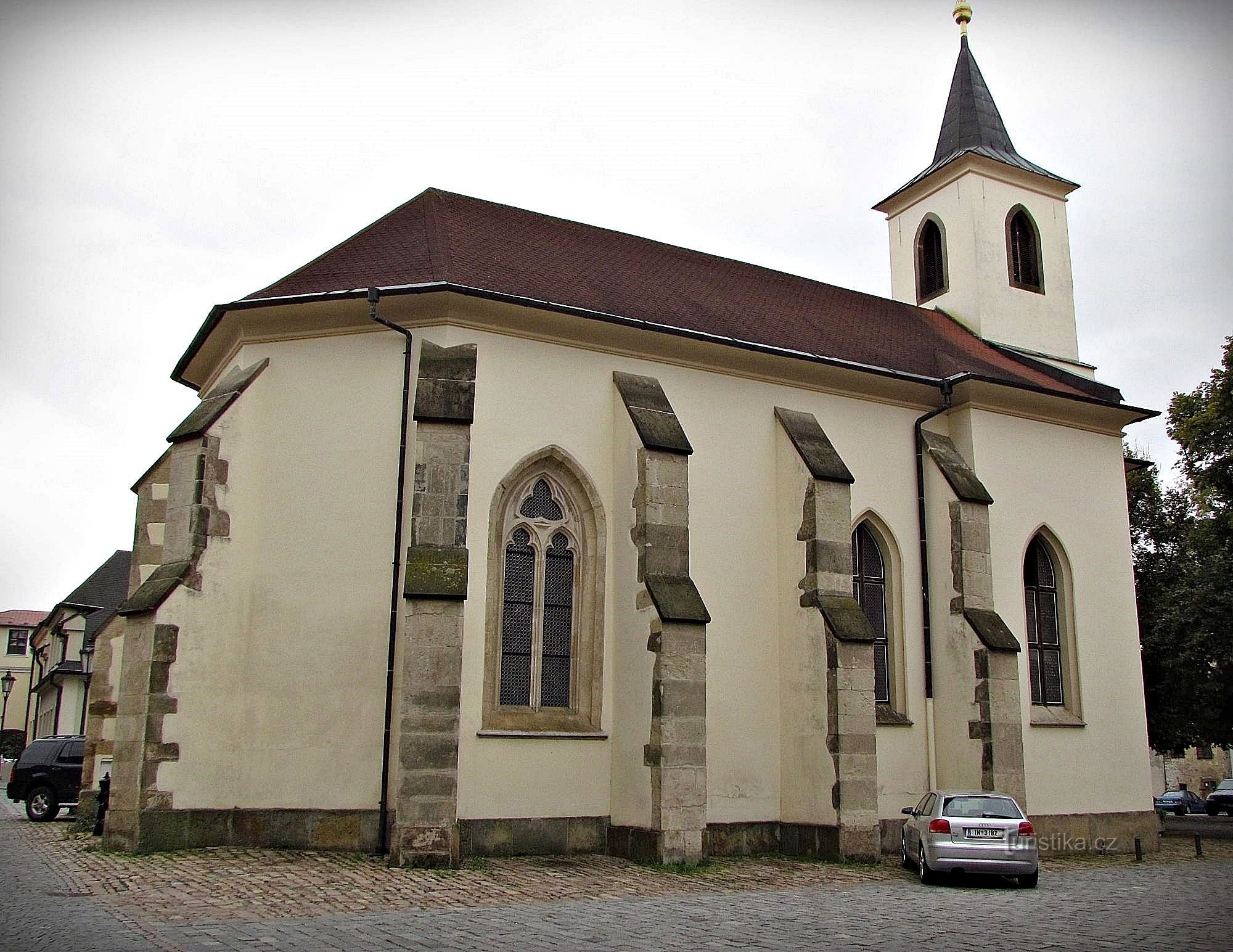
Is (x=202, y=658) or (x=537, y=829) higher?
(x=202, y=658)

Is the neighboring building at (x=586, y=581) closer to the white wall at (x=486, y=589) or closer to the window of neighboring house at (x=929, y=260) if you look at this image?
the white wall at (x=486, y=589)

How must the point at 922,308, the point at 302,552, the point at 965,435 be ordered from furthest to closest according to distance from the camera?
the point at 922,308, the point at 965,435, the point at 302,552

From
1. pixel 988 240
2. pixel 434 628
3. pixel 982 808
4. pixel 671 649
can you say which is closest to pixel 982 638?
pixel 982 808

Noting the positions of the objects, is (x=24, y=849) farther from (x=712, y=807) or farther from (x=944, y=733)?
(x=944, y=733)

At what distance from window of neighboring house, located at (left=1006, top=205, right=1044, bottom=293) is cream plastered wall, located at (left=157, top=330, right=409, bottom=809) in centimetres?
1530

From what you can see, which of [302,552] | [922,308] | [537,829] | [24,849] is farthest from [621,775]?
[922,308]

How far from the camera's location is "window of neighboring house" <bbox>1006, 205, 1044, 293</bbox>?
25109 mm

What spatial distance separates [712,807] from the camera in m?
16.3

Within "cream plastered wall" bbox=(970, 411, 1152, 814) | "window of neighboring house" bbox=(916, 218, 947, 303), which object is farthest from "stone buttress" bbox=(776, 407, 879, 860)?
"window of neighboring house" bbox=(916, 218, 947, 303)

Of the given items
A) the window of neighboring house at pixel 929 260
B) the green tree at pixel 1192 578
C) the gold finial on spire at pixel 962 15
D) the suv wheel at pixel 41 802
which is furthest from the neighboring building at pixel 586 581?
the gold finial on spire at pixel 962 15

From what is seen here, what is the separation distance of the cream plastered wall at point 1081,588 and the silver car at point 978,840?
540 cm

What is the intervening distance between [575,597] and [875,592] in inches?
226

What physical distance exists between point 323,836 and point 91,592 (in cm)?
3782

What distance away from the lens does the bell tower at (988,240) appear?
80.9 ft
